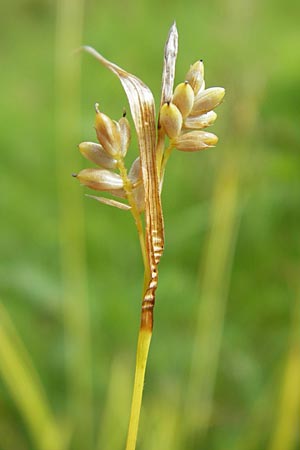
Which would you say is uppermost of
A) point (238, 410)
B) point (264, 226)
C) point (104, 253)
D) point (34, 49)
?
point (34, 49)

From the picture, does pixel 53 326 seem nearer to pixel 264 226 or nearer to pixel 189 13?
pixel 264 226

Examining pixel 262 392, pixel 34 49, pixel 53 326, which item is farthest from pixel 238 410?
pixel 34 49

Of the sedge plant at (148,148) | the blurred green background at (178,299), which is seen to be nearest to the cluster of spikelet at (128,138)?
the sedge plant at (148,148)

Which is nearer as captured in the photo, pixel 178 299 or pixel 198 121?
pixel 198 121

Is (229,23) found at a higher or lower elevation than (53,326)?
higher

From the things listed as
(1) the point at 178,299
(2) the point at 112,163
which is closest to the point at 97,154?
(2) the point at 112,163

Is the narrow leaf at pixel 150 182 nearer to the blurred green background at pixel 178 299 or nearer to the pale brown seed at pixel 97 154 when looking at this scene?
the pale brown seed at pixel 97 154

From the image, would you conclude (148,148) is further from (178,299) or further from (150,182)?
(178,299)
